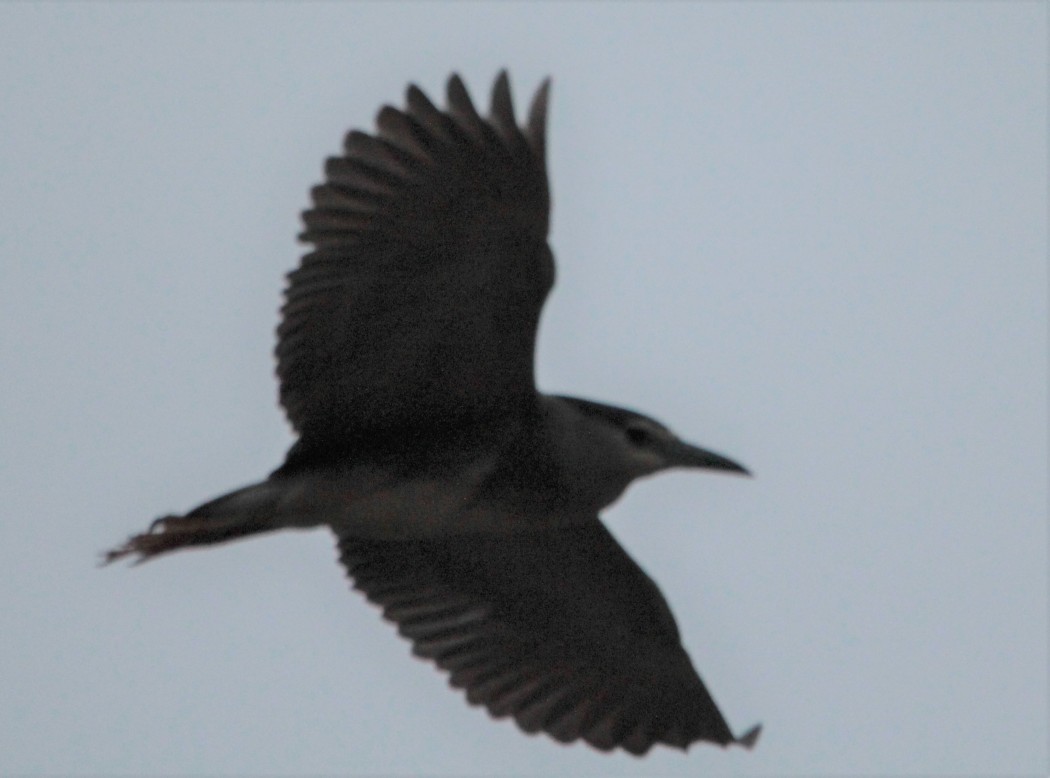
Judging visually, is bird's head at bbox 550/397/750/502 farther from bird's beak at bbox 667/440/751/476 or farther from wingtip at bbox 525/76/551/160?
wingtip at bbox 525/76/551/160

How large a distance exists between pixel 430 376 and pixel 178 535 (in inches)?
41.4

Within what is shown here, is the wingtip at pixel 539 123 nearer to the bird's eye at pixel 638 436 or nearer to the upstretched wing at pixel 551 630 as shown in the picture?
the bird's eye at pixel 638 436

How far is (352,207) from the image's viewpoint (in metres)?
6.98

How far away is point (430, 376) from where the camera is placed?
285 inches

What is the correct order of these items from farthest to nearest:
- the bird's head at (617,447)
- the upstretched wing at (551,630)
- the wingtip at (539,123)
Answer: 1. the upstretched wing at (551,630)
2. the bird's head at (617,447)
3. the wingtip at (539,123)

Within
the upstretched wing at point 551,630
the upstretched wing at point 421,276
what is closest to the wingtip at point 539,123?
the upstretched wing at point 421,276

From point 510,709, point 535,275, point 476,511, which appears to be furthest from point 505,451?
point 510,709

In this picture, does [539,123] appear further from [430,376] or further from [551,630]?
[551,630]

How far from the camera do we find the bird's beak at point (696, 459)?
736 centimetres

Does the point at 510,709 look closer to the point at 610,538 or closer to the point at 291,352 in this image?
the point at 610,538

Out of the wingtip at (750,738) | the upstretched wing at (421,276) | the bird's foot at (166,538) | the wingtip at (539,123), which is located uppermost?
the wingtip at (539,123)

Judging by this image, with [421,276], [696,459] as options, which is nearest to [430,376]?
[421,276]

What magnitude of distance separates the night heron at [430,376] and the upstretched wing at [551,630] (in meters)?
0.09

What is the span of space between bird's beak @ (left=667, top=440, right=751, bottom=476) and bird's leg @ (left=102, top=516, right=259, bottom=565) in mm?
1530
